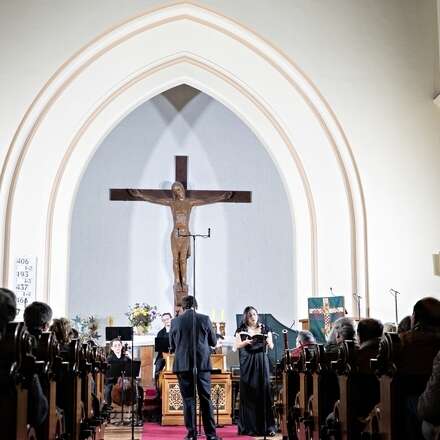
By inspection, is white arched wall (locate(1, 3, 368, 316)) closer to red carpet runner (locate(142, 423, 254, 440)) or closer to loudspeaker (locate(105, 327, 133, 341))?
loudspeaker (locate(105, 327, 133, 341))

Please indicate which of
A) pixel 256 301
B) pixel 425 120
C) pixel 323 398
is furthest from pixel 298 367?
pixel 256 301

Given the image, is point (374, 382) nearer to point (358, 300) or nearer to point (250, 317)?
point (250, 317)

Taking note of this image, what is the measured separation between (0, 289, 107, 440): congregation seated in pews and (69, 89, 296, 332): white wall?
7.80 metres

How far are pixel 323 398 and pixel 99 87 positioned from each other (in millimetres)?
6860

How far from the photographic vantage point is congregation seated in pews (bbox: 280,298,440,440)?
3898 mm

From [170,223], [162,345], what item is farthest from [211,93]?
[162,345]

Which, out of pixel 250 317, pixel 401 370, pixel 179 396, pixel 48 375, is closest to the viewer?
pixel 401 370

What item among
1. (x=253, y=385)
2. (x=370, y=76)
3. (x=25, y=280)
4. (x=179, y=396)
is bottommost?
(x=179, y=396)

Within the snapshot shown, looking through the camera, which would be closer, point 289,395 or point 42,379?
point 42,379

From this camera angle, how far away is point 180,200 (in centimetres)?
1438

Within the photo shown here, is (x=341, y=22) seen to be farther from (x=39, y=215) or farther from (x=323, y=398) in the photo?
(x=323, y=398)

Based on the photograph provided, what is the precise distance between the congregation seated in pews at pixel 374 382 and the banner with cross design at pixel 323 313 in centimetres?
275

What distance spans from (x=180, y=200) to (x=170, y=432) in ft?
17.5

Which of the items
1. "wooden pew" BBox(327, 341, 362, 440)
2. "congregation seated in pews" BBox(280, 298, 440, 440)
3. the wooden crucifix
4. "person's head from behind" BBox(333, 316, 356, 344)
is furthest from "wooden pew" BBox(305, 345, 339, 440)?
the wooden crucifix
